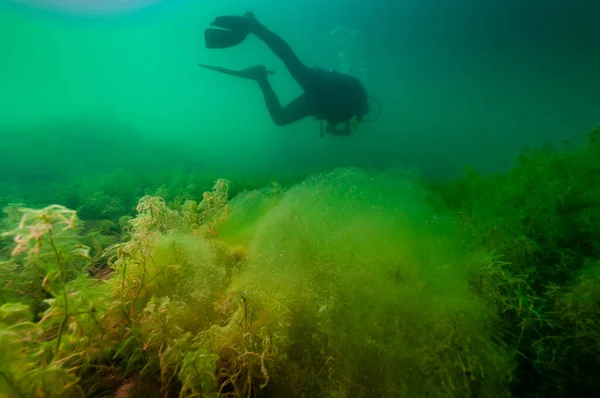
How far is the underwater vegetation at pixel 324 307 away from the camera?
5.26ft

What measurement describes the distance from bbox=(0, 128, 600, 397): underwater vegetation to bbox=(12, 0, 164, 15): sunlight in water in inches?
3684

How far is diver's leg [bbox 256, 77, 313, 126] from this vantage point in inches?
422

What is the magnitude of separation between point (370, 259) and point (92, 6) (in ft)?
325

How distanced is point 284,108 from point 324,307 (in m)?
10.1

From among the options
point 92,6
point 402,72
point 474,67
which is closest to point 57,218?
point 474,67

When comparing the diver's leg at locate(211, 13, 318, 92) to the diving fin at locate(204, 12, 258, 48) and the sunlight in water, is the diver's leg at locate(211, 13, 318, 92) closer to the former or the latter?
the diving fin at locate(204, 12, 258, 48)

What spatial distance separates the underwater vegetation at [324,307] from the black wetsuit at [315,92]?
7.83 m

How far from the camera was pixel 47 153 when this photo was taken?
20750mm

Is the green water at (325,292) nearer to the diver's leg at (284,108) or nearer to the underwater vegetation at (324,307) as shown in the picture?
the underwater vegetation at (324,307)

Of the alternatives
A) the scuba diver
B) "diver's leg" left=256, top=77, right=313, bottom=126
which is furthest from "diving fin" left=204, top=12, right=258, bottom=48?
"diver's leg" left=256, top=77, right=313, bottom=126

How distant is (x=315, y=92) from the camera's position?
33.4 ft

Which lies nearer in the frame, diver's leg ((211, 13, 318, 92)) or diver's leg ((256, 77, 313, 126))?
diver's leg ((211, 13, 318, 92))

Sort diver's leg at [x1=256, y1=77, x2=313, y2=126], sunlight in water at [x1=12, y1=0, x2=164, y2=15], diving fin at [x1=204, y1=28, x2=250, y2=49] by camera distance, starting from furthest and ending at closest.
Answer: sunlight in water at [x1=12, y1=0, x2=164, y2=15] → diver's leg at [x1=256, y1=77, x2=313, y2=126] → diving fin at [x1=204, y1=28, x2=250, y2=49]

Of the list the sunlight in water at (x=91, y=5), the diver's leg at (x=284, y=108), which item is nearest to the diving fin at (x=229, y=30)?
the diver's leg at (x=284, y=108)
